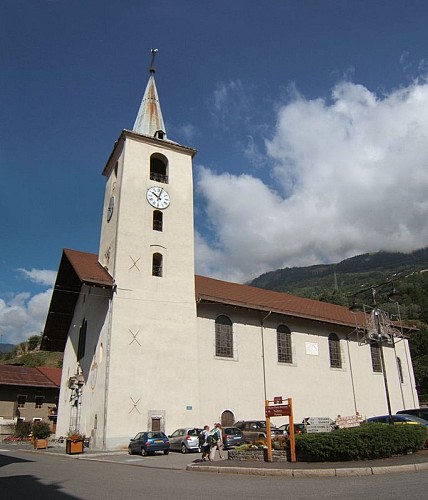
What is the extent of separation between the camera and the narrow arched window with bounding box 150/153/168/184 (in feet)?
102

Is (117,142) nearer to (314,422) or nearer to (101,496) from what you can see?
(314,422)

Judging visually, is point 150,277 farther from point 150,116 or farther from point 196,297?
point 150,116

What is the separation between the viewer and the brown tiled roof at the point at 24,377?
152 ft

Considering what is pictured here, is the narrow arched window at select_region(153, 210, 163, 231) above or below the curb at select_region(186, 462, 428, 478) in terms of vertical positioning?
above

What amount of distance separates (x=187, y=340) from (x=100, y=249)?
32.3 ft

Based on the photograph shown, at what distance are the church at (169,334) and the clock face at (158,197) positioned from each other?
76 mm

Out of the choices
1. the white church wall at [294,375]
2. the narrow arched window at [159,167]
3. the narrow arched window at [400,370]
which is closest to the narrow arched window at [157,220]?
the narrow arched window at [159,167]

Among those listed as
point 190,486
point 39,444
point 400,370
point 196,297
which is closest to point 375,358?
point 400,370

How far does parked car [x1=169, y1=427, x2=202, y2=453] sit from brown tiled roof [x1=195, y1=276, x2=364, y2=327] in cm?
814

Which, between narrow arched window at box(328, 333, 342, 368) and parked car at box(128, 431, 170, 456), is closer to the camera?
parked car at box(128, 431, 170, 456)

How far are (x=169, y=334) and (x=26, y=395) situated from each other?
28998 mm

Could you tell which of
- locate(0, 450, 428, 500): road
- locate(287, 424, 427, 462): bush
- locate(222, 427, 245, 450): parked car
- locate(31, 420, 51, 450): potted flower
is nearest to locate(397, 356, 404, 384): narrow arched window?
locate(222, 427, 245, 450): parked car

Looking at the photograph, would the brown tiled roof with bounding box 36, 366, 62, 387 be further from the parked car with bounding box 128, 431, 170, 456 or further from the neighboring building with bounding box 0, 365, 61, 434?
Answer: the parked car with bounding box 128, 431, 170, 456

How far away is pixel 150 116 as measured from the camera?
113 ft
